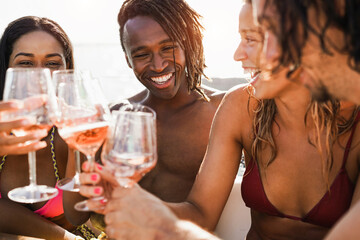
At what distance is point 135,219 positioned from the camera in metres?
1.11

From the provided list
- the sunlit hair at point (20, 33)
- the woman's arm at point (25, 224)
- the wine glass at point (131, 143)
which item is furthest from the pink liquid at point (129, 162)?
the sunlit hair at point (20, 33)

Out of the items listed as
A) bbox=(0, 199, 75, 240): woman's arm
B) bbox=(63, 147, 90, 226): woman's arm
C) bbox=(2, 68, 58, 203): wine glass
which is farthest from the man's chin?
bbox=(0, 199, 75, 240): woman's arm

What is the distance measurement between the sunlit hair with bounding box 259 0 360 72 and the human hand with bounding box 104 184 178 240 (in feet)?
1.78

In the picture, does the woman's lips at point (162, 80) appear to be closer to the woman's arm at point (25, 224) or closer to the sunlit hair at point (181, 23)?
the sunlit hair at point (181, 23)

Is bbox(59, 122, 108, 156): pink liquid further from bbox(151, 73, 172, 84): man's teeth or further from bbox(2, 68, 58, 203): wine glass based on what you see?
bbox(151, 73, 172, 84): man's teeth

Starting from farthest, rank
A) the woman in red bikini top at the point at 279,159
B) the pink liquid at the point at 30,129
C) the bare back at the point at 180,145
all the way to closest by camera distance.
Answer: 1. the bare back at the point at 180,145
2. the woman in red bikini top at the point at 279,159
3. the pink liquid at the point at 30,129

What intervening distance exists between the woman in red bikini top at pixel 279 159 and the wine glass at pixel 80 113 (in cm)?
45

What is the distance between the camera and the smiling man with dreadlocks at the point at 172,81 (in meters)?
2.55

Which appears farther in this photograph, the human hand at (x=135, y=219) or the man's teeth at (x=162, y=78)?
the man's teeth at (x=162, y=78)

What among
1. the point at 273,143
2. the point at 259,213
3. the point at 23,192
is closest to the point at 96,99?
the point at 23,192

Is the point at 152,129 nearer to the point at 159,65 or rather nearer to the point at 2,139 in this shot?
the point at 2,139

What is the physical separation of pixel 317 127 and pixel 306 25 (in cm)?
73

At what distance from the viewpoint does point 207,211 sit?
166cm

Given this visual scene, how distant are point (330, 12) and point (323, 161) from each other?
0.83 meters
